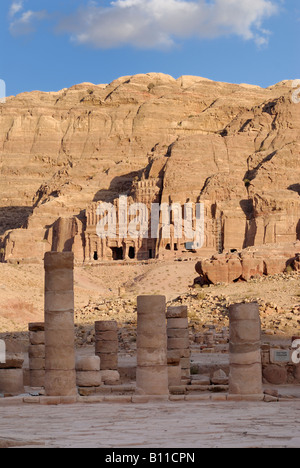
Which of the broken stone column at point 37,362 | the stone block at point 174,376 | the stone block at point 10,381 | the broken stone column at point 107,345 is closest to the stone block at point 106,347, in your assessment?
the broken stone column at point 107,345

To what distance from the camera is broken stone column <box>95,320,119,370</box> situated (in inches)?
800

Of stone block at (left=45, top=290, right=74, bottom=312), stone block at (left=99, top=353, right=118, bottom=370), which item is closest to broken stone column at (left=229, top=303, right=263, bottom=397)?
stone block at (left=45, top=290, right=74, bottom=312)

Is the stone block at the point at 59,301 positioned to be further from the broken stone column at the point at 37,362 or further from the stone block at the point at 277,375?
the stone block at the point at 277,375

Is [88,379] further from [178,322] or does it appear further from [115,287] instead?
[115,287]

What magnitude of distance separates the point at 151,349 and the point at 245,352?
203cm

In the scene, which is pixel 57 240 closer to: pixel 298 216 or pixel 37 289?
pixel 298 216

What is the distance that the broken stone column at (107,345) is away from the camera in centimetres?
2031

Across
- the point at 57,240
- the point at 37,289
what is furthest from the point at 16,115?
the point at 37,289

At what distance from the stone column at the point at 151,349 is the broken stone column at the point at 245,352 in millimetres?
1490

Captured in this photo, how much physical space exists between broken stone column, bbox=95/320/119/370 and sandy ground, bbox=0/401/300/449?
528 centimetres

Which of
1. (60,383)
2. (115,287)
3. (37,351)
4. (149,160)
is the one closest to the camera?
(60,383)

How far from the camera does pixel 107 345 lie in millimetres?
20500

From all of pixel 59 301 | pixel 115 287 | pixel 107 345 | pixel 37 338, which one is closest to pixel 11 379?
pixel 59 301

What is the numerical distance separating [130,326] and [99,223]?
40882 millimetres
